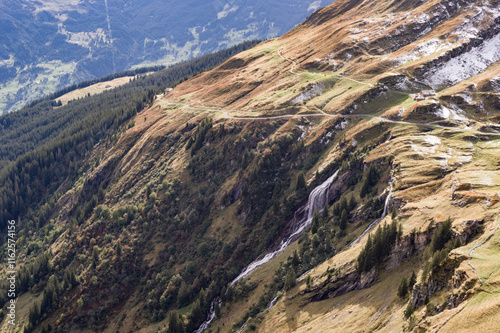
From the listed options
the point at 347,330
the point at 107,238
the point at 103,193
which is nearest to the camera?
the point at 347,330

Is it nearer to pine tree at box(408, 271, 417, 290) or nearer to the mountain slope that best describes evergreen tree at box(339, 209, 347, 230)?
the mountain slope

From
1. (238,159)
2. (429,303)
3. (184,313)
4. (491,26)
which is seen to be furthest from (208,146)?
(491,26)

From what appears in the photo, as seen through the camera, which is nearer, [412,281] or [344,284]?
[412,281]

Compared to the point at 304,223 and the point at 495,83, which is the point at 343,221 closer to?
the point at 304,223

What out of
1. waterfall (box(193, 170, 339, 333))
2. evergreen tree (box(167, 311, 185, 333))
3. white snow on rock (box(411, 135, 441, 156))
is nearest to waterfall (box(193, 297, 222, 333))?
waterfall (box(193, 170, 339, 333))

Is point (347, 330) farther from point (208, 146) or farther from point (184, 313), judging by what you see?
point (208, 146)

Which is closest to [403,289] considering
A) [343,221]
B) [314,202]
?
[343,221]
